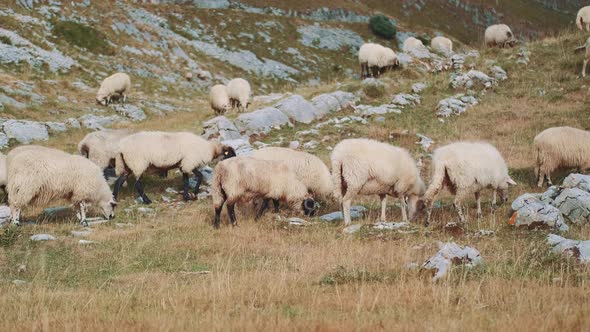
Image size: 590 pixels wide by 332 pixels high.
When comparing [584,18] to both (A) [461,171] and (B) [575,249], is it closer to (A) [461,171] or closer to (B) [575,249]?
(A) [461,171]

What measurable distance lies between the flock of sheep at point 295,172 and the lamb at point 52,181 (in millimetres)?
20

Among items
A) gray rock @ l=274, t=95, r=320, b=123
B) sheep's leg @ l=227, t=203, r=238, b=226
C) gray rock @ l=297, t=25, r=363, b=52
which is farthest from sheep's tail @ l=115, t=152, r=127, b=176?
gray rock @ l=297, t=25, r=363, b=52

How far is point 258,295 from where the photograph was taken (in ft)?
19.7

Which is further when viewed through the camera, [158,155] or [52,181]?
[158,155]

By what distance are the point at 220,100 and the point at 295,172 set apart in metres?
13.4

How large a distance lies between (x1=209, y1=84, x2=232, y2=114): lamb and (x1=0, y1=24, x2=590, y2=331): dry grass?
38.4ft

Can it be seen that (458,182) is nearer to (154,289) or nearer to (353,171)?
(353,171)

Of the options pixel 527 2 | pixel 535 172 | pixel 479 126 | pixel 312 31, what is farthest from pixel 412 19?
pixel 535 172

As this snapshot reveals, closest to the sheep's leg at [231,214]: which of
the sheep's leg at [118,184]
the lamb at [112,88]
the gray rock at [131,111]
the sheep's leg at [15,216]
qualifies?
the sheep's leg at [15,216]

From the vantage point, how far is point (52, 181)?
452 inches

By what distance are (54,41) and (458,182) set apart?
2999cm

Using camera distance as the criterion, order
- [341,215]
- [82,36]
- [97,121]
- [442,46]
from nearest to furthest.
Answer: [341,215]
[97,121]
[82,36]
[442,46]

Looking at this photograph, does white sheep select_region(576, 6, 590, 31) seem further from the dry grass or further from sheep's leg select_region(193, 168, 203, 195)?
sheep's leg select_region(193, 168, 203, 195)

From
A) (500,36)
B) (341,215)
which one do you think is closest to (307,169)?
(341,215)
